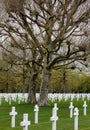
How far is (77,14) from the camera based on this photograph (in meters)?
33.8

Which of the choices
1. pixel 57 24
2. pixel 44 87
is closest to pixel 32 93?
pixel 44 87

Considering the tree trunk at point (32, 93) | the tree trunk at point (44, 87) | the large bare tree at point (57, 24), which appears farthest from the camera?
the tree trunk at point (32, 93)

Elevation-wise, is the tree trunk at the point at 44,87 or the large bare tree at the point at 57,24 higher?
the large bare tree at the point at 57,24

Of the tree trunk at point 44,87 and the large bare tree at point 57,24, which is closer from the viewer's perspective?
the large bare tree at point 57,24

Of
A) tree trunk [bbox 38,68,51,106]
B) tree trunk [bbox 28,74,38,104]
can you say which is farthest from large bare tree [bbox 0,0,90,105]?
tree trunk [bbox 28,74,38,104]

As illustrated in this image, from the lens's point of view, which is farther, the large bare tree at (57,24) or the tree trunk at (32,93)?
the tree trunk at (32,93)

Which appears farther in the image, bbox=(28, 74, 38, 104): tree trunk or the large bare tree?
bbox=(28, 74, 38, 104): tree trunk

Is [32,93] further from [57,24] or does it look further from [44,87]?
[57,24]

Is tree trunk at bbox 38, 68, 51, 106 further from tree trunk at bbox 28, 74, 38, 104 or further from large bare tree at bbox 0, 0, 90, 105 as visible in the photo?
tree trunk at bbox 28, 74, 38, 104

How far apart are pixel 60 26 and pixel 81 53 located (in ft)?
11.2

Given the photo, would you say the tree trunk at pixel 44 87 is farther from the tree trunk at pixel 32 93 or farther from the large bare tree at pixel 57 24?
the tree trunk at pixel 32 93

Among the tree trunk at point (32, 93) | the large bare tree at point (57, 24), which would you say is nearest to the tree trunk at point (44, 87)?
the large bare tree at point (57, 24)

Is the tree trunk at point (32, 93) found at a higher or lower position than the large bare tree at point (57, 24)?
lower

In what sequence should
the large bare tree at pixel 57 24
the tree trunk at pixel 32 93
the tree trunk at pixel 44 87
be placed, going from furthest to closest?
the tree trunk at pixel 32 93, the tree trunk at pixel 44 87, the large bare tree at pixel 57 24
